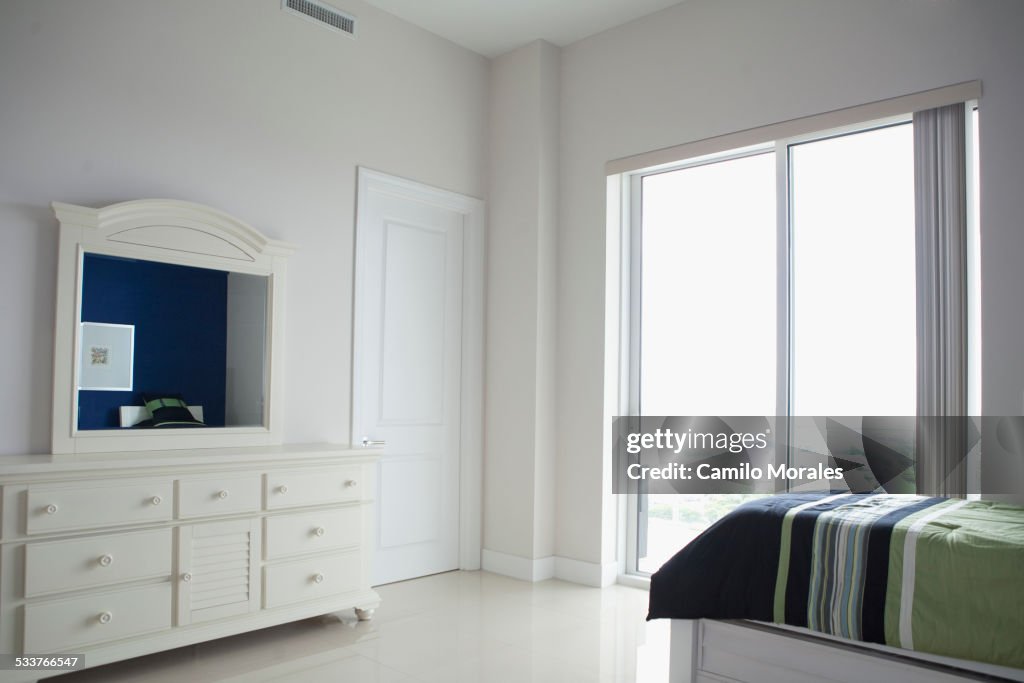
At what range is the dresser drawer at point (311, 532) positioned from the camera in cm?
326

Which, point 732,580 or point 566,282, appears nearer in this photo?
point 732,580

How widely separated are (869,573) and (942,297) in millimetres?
1490

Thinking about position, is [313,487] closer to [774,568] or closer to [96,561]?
[96,561]

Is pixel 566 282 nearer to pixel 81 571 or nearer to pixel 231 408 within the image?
pixel 231 408

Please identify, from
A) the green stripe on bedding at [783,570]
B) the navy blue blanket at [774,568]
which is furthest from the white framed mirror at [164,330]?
the green stripe on bedding at [783,570]

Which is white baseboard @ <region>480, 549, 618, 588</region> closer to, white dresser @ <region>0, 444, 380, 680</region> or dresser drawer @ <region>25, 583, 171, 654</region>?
white dresser @ <region>0, 444, 380, 680</region>

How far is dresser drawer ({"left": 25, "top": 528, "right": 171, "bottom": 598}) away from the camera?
2631 millimetres

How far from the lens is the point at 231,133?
364cm

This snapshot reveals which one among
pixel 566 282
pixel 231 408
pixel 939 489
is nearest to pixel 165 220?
pixel 231 408

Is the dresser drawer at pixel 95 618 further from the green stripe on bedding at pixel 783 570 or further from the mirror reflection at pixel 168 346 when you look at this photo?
the green stripe on bedding at pixel 783 570

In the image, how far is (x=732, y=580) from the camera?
101 inches

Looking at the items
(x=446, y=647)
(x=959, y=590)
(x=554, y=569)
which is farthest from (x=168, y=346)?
(x=959, y=590)

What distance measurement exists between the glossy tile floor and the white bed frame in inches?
13.3

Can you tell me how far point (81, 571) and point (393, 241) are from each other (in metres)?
2.38
